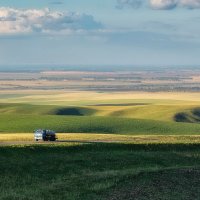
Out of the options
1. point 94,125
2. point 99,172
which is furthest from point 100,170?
point 94,125

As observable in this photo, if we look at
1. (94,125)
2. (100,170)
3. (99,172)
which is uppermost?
(99,172)

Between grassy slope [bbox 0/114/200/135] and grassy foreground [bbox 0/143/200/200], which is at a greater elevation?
grassy foreground [bbox 0/143/200/200]

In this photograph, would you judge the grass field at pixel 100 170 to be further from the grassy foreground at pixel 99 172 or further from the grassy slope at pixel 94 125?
the grassy slope at pixel 94 125

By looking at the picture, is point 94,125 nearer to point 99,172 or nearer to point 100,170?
point 100,170

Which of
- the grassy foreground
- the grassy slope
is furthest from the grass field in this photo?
the grassy slope

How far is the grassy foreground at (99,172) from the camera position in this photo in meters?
34.7

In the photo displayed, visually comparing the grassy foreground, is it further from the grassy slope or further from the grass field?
the grassy slope

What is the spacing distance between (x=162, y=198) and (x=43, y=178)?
36.5 feet

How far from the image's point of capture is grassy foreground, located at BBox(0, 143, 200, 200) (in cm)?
3466

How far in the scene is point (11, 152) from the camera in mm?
50906

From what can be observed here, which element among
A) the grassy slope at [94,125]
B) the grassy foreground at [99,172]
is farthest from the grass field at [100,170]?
the grassy slope at [94,125]

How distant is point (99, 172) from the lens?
43500 millimetres

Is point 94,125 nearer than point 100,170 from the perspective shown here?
No

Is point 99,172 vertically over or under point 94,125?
over
